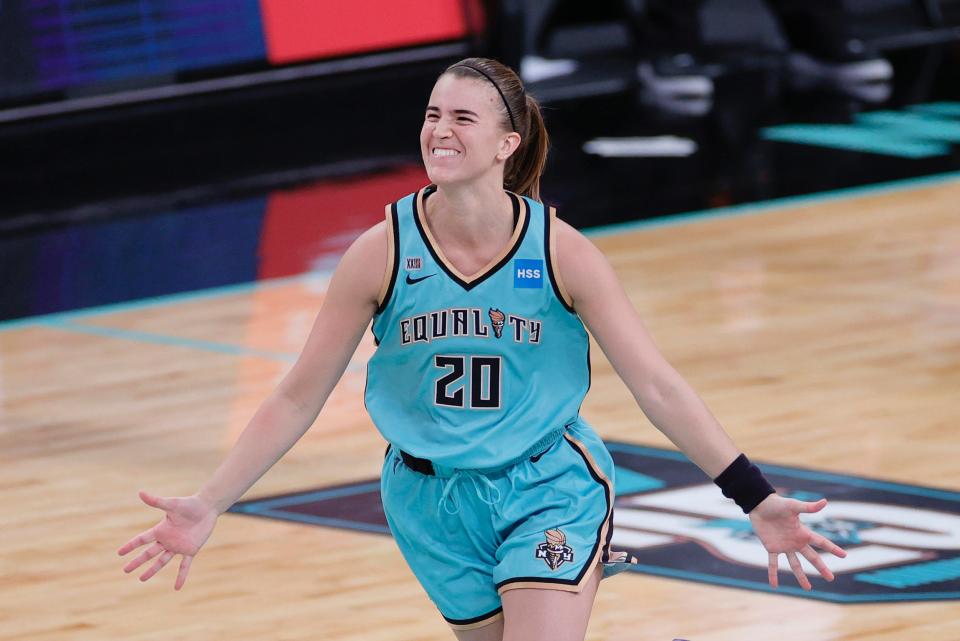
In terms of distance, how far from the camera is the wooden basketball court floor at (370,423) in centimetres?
475

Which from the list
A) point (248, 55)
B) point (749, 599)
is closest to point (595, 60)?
point (248, 55)

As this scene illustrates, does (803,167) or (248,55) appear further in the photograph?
(248,55)

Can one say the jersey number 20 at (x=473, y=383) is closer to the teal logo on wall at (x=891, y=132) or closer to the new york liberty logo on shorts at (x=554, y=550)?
the new york liberty logo on shorts at (x=554, y=550)

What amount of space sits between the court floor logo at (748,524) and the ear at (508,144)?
177 cm

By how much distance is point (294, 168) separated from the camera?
11453 mm

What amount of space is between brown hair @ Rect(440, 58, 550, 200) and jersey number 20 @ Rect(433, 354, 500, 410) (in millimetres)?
406

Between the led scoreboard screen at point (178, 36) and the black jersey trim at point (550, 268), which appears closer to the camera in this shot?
the black jersey trim at point (550, 268)

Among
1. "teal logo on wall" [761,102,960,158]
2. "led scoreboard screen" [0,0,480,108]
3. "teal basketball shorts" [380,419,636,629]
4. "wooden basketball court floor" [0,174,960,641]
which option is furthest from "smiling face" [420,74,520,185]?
"led scoreboard screen" [0,0,480,108]

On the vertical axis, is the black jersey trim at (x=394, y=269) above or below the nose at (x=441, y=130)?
below

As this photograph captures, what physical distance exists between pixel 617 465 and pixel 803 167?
530 cm

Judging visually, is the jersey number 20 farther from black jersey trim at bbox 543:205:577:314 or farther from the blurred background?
the blurred background

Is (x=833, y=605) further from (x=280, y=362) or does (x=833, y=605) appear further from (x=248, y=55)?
(x=248, y=55)

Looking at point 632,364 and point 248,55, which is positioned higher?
point 632,364

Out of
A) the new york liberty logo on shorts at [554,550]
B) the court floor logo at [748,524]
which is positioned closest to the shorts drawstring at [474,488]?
the new york liberty logo on shorts at [554,550]
